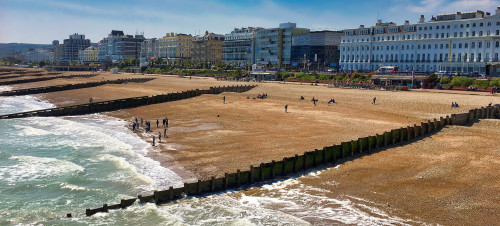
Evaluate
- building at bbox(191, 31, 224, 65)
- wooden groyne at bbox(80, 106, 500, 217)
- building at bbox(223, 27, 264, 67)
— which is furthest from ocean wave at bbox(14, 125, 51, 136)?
building at bbox(191, 31, 224, 65)

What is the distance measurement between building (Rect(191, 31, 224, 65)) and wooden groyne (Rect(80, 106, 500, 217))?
149340mm

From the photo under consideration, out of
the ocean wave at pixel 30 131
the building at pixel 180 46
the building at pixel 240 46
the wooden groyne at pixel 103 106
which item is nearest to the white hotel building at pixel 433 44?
the building at pixel 240 46

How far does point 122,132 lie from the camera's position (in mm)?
44594

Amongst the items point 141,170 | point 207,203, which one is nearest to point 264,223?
point 207,203

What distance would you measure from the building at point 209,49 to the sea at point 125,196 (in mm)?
145006

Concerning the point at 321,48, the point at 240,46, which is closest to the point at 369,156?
the point at 321,48

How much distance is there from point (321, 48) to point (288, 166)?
109460mm

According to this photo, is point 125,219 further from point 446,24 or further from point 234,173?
point 446,24

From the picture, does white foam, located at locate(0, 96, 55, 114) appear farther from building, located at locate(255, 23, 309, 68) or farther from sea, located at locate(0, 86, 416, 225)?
building, located at locate(255, 23, 309, 68)

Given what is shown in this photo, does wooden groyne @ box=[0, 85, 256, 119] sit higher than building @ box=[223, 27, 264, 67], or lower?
lower

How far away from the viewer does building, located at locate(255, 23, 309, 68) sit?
14512 cm

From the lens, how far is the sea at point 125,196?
2147 cm

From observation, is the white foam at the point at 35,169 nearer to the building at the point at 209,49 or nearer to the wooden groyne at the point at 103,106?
the wooden groyne at the point at 103,106

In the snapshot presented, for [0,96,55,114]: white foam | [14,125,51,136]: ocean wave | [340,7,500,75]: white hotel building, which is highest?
[340,7,500,75]: white hotel building
